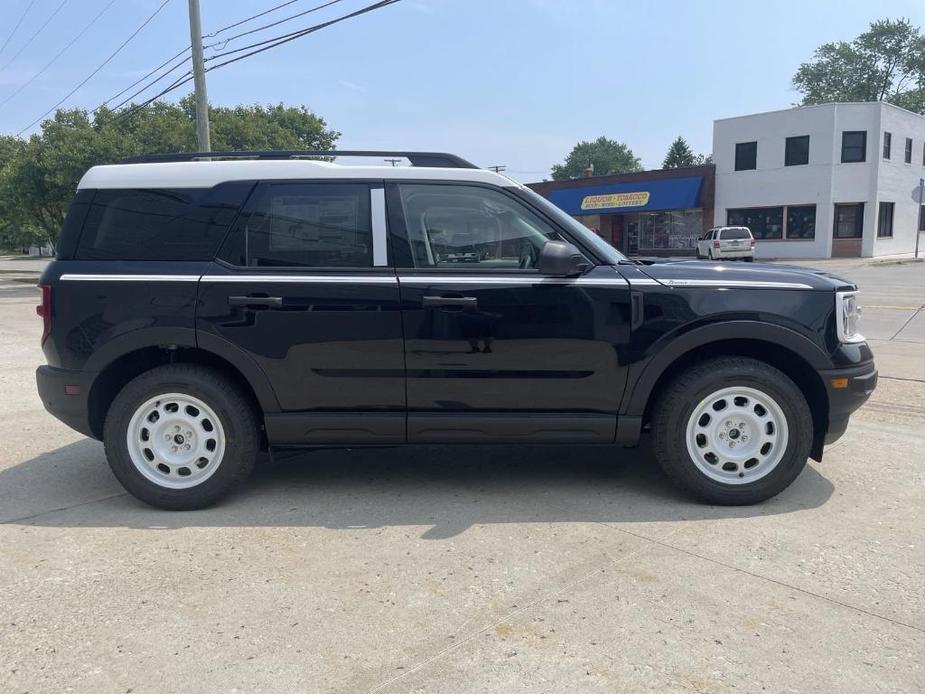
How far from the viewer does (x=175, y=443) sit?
4.25 m

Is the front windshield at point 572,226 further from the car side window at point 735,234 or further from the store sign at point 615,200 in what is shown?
the store sign at point 615,200

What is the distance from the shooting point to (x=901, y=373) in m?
7.76

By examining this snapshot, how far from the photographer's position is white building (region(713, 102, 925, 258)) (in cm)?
3309

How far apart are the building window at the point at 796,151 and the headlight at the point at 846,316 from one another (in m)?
33.5

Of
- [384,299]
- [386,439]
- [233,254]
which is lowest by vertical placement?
[386,439]

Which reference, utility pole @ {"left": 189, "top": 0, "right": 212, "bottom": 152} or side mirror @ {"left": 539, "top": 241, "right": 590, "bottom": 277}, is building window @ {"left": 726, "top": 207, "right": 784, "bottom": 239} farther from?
side mirror @ {"left": 539, "top": 241, "right": 590, "bottom": 277}

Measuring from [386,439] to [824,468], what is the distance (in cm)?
288

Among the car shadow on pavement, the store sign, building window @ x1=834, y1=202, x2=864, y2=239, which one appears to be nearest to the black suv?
the car shadow on pavement

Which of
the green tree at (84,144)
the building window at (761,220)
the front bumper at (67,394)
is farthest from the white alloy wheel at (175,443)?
the building window at (761,220)

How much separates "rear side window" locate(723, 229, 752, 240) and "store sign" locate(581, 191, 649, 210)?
31.4 ft

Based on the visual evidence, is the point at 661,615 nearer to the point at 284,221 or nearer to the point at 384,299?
the point at 384,299

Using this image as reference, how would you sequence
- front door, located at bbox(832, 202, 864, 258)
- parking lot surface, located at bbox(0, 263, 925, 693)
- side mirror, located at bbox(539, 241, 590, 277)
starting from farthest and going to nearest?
front door, located at bbox(832, 202, 864, 258), side mirror, located at bbox(539, 241, 590, 277), parking lot surface, located at bbox(0, 263, 925, 693)

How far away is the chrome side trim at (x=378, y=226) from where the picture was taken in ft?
13.6

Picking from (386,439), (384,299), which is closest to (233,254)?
(384,299)
